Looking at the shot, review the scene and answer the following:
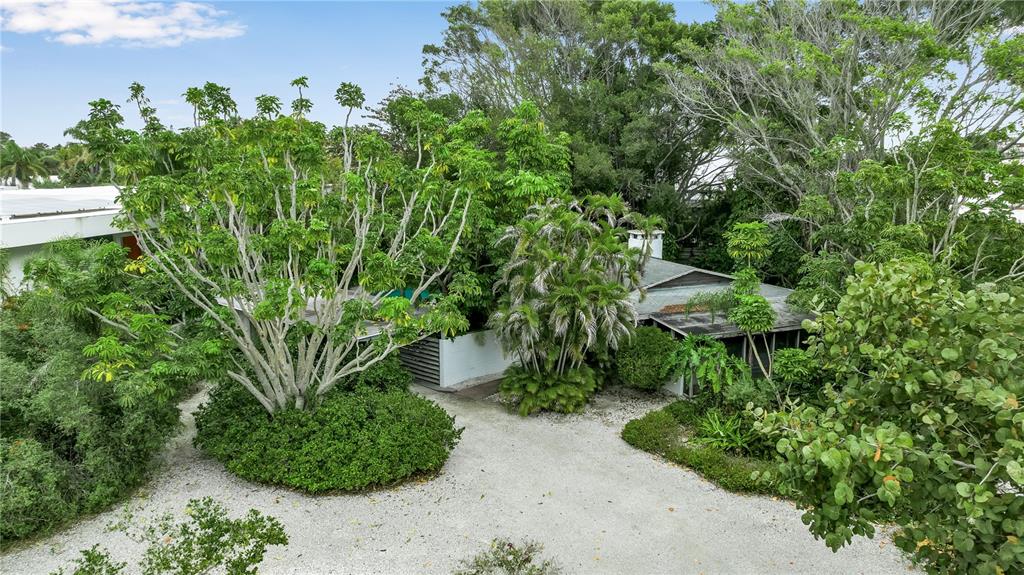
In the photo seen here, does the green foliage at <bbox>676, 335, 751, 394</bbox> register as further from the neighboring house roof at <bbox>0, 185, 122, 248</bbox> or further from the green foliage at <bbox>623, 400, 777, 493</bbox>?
the neighboring house roof at <bbox>0, 185, 122, 248</bbox>

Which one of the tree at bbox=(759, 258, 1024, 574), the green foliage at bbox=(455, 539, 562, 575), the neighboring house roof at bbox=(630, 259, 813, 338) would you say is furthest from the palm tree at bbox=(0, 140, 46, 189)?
the tree at bbox=(759, 258, 1024, 574)

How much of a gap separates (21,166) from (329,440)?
4475cm

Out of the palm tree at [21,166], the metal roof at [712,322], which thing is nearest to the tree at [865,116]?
the metal roof at [712,322]

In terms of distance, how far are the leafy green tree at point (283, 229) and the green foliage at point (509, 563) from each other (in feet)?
11.6

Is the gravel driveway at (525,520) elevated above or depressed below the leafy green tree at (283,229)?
below

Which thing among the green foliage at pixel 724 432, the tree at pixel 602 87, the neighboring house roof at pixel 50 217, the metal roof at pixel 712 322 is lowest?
the green foliage at pixel 724 432

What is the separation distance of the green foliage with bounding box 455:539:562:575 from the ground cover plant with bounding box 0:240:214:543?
4.55m

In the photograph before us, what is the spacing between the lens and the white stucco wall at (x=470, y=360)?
1455 centimetres

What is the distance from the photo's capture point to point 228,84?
11062mm

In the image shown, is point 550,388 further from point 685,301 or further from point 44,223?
point 44,223

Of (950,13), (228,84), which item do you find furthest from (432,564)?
(950,13)

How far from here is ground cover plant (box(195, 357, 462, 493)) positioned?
9312 mm

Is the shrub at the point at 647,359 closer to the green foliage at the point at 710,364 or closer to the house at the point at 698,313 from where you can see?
the green foliage at the point at 710,364

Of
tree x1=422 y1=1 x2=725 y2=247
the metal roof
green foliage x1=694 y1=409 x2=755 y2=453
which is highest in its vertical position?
tree x1=422 y1=1 x2=725 y2=247
